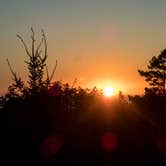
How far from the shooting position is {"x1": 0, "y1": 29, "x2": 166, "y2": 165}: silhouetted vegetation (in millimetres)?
13781

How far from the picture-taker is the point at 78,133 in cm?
1470

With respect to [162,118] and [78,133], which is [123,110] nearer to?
[162,118]

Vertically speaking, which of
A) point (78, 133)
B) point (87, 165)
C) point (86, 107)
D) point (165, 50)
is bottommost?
point (87, 165)

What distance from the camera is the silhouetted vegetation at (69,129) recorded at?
13781mm

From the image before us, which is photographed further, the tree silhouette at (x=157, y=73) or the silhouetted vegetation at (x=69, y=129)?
the tree silhouette at (x=157, y=73)

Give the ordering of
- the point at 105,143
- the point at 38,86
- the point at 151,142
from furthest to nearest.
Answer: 1. the point at 38,86
2. the point at 151,142
3. the point at 105,143

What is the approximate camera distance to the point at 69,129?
14.7 metres

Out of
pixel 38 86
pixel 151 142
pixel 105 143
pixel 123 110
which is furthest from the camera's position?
pixel 123 110

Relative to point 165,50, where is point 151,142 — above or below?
below

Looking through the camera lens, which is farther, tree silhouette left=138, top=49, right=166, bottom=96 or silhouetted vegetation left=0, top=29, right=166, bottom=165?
tree silhouette left=138, top=49, right=166, bottom=96

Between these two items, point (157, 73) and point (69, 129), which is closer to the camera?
point (69, 129)

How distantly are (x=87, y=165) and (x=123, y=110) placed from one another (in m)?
4.73

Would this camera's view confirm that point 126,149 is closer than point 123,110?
Yes

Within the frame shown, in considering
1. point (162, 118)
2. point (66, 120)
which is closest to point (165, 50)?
point (162, 118)
